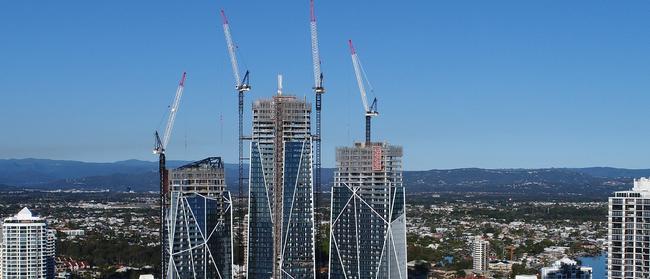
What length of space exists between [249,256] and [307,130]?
23.9 feet

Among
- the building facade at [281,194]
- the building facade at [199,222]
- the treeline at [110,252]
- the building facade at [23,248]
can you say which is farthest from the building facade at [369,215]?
the treeline at [110,252]

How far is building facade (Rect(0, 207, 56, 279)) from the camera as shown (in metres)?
62.6

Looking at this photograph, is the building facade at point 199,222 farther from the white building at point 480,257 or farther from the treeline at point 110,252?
the white building at point 480,257

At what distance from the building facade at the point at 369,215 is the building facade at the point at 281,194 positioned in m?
1.83

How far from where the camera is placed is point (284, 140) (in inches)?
2307

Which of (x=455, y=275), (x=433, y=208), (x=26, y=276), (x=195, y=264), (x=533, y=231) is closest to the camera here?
Answer: (x=195, y=264)

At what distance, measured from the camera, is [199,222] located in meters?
56.2

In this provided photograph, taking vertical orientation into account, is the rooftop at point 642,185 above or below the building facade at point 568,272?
above

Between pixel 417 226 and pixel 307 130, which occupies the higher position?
pixel 307 130

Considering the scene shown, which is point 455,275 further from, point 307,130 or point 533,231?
point 533,231

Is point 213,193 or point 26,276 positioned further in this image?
point 26,276

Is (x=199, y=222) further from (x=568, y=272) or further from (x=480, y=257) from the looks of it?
(x=480, y=257)

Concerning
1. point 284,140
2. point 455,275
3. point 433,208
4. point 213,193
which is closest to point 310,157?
point 284,140

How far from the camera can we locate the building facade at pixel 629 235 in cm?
4162
